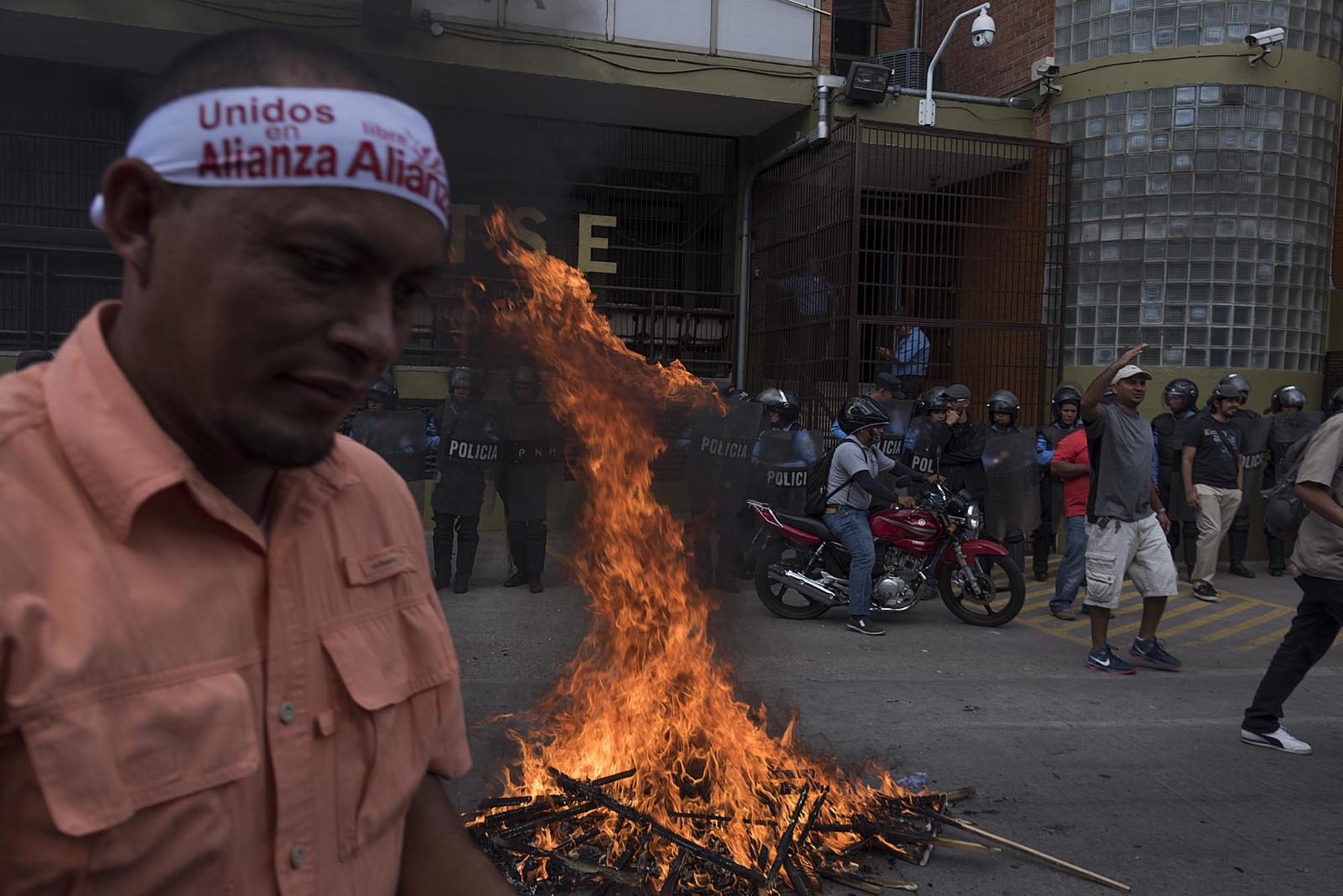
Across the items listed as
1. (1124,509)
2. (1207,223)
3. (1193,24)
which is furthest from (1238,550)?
(1193,24)

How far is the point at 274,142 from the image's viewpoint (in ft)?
3.40

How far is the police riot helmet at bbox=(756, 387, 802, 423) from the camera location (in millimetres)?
9117

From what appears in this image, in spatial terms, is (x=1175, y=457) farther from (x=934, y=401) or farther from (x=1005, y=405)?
(x=934, y=401)

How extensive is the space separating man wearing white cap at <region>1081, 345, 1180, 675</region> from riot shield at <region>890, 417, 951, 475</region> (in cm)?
304

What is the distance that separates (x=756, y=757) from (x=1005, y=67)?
457 inches

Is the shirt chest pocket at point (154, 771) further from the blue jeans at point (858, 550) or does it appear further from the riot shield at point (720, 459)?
the riot shield at point (720, 459)

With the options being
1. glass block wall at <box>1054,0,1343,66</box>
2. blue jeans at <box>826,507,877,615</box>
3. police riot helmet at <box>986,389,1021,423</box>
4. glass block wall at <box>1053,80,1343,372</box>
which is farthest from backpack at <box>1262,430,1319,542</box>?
glass block wall at <box>1054,0,1343,66</box>

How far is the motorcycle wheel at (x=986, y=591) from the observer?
26.4 ft

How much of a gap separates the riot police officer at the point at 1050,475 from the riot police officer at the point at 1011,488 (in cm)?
19

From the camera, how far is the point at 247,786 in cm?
111

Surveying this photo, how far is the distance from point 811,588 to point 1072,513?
2522mm

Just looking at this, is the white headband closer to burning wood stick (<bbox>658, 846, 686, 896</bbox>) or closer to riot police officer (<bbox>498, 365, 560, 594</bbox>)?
burning wood stick (<bbox>658, 846, 686, 896</bbox>)

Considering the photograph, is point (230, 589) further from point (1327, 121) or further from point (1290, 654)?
point (1327, 121)

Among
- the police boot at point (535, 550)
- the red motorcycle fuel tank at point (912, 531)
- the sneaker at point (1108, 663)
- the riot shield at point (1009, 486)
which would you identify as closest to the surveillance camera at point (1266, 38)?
the riot shield at point (1009, 486)
